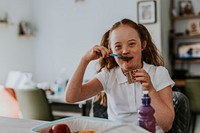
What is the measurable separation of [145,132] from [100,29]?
310 cm

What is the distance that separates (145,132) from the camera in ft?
2.69

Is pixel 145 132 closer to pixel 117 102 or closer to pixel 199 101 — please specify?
pixel 117 102

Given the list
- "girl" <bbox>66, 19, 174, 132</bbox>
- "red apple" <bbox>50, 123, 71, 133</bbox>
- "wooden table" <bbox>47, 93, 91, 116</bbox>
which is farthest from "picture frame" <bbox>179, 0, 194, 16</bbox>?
"red apple" <bbox>50, 123, 71, 133</bbox>

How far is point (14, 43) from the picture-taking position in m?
4.01

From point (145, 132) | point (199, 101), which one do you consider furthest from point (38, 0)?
point (145, 132)

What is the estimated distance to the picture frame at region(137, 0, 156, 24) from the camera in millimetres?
3479

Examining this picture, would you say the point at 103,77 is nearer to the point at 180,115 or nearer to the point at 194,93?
the point at 180,115

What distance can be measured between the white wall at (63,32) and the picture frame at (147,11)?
0.21ft

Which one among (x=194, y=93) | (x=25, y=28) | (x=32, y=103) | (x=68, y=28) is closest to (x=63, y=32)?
Result: (x=68, y=28)

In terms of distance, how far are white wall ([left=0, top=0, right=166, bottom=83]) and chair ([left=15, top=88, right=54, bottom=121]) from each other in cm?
124

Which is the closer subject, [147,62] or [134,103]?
[134,103]

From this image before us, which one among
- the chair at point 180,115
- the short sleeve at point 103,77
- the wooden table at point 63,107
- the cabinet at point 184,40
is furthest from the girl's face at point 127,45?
the cabinet at point 184,40

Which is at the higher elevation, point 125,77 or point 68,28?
point 68,28

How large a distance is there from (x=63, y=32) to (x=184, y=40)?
1.78 meters
